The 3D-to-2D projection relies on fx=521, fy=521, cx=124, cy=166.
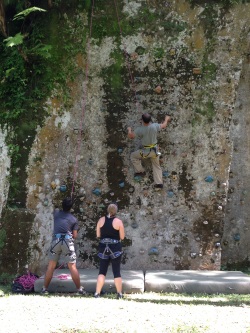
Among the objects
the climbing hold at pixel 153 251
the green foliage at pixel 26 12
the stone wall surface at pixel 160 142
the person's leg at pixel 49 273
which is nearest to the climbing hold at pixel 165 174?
the stone wall surface at pixel 160 142

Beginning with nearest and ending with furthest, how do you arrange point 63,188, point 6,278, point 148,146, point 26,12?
1. point 26,12
2. point 6,278
3. point 148,146
4. point 63,188

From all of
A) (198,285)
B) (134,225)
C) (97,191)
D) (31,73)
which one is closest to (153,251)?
(134,225)

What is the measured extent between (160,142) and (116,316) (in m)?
4.55

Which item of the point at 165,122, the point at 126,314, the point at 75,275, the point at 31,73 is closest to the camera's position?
the point at 126,314

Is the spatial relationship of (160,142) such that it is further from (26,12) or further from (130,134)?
(26,12)

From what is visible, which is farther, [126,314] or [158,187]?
[158,187]

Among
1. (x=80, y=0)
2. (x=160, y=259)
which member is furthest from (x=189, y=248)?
(x=80, y=0)

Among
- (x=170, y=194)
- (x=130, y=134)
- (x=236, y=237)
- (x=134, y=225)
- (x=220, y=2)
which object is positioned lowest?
(x=236, y=237)

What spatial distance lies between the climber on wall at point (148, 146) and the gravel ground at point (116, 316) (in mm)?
2981

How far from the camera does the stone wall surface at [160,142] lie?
10.4 metres

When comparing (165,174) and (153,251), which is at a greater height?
(165,174)

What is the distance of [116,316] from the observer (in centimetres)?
677

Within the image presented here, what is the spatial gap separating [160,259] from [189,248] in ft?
2.03

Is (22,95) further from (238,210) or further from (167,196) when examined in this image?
(238,210)
